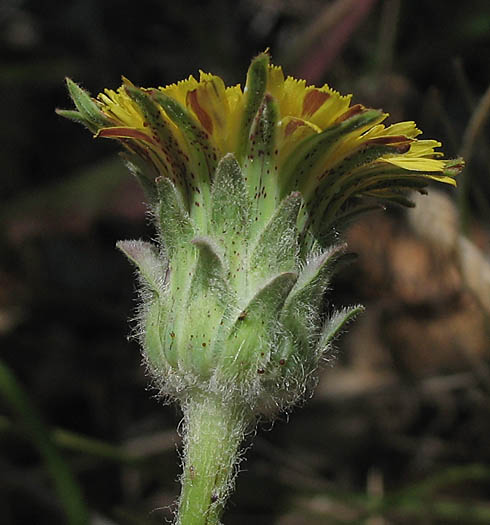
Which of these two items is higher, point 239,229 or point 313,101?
point 313,101

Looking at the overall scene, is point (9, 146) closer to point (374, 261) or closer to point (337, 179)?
point (374, 261)

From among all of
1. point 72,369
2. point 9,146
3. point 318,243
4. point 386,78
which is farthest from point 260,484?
point 9,146

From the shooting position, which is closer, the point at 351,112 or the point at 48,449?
the point at 351,112

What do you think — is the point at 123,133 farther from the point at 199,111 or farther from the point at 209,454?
the point at 209,454

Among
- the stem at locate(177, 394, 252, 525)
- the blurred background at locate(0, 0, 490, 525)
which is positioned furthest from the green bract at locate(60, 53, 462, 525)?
the blurred background at locate(0, 0, 490, 525)

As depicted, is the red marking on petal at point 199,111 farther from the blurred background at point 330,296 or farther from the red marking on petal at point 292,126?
the blurred background at point 330,296

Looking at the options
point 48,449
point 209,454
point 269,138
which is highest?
point 269,138

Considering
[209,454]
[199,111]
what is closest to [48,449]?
[209,454]

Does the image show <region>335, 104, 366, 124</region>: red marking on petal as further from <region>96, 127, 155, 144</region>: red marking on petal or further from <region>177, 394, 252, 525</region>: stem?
<region>177, 394, 252, 525</region>: stem
